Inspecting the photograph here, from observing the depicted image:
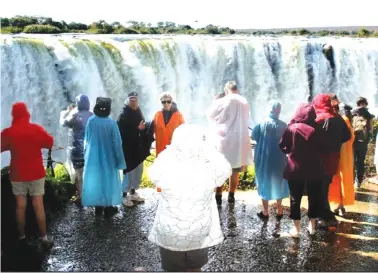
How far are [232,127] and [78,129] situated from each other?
198 centimetres

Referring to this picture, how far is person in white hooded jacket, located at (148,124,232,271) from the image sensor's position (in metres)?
3.64

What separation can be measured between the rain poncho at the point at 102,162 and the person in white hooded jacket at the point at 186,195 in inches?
95.6

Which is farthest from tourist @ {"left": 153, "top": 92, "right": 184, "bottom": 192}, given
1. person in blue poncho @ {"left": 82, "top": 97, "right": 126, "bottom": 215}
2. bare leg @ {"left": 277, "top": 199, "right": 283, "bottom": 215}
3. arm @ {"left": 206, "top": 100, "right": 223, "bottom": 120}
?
bare leg @ {"left": 277, "top": 199, "right": 283, "bottom": 215}

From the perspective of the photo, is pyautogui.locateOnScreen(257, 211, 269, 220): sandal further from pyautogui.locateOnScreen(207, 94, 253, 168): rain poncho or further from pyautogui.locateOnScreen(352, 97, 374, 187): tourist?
pyautogui.locateOnScreen(352, 97, 374, 187): tourist

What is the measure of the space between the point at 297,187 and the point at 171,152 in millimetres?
2306

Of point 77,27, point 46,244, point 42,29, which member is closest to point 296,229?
point 46,244

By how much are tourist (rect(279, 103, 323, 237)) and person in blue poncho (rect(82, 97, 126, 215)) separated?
6.49ft

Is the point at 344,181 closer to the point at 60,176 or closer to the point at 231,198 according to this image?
the point at 231,198

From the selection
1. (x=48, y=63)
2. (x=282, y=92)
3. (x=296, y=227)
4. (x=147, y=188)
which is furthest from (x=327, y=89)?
(x=296, y=227)

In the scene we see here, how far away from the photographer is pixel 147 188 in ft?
25.7

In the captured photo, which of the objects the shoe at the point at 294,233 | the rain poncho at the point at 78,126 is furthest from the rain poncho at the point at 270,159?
the rain poncho at the point at 78,126

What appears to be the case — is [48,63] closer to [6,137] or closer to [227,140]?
[227,140]

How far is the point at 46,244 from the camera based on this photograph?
5301 mm

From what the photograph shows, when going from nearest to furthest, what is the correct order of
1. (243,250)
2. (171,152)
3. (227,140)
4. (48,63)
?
(171,152) → (243,250) → (227,140) → (48,63)
